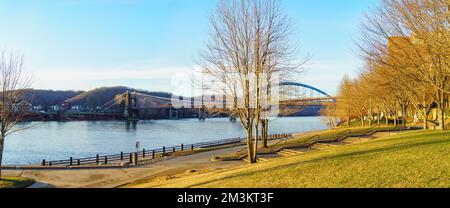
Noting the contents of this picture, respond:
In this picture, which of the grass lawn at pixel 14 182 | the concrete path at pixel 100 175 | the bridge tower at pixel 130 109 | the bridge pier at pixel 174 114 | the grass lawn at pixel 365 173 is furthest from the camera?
the bridge pier at pixel 174 114

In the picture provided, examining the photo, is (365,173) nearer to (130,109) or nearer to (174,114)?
(130,109)

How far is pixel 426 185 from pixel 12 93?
1692 centimetres

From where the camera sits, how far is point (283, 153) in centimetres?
2405

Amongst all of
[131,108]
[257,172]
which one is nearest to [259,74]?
[257,172]

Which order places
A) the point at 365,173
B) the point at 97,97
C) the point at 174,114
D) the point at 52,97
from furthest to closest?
the point at 52,97 < the point at 97,97 < the point at 174,114 < the point at 365,173

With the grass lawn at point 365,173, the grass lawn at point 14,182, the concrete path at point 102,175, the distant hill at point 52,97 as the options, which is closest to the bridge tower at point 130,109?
the distant hill at point 52,97

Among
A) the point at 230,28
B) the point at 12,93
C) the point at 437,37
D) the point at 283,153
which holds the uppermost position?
the point at 230,28

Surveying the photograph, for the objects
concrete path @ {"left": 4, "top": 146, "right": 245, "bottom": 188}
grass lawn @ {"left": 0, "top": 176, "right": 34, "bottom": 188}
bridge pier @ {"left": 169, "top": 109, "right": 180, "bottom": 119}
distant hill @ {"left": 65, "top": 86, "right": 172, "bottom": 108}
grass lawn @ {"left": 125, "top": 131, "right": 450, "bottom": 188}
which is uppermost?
distant hill @ {"left": 65, "top": 86, "right": 172, "bottom": 108}

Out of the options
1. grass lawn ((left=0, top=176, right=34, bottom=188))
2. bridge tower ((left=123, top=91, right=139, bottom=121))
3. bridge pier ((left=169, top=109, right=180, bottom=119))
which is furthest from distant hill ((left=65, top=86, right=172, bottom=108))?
grass lawn ((left=0, top=176, right=34, bottom=188))

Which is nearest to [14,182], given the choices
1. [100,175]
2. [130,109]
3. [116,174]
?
[100,175]

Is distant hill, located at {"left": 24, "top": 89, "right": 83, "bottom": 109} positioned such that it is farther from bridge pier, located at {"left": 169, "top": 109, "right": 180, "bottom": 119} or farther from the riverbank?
the riverbank

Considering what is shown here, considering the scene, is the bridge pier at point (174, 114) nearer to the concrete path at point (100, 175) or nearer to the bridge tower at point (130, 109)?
the bridge tower at point (130, 109)
